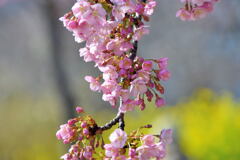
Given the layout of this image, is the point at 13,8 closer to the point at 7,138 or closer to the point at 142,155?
the point at 7,138

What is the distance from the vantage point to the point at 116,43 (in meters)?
1.65

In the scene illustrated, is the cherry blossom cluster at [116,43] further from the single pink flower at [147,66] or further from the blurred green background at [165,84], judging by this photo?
the blurred green background at [165,84]

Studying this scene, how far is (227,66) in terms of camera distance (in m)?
11.6

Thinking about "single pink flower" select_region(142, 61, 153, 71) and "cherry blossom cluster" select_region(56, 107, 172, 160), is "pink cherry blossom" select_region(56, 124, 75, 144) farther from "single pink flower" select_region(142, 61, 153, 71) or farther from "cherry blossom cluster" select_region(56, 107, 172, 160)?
"single pink flower" select_region(142, 61, 153, 71)

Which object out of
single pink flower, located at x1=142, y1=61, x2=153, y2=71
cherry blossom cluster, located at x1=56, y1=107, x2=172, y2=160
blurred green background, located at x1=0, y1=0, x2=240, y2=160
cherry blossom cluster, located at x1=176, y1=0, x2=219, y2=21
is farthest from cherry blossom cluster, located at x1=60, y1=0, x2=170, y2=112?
blurred green background, located at x1=0, y1=0, x2=240, y2=160

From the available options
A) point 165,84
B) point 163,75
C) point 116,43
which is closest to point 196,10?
point 163,75

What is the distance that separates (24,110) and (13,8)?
4465 mm

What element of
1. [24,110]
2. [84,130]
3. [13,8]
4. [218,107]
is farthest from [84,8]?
[13,8]

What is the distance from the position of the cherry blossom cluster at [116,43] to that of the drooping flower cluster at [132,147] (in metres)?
0.10

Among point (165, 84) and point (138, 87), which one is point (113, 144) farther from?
point (165, 84)

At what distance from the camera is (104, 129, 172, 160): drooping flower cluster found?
5.34 feet

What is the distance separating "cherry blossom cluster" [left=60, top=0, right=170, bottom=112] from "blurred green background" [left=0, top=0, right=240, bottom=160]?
295cm

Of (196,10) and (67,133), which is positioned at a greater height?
(196,10)

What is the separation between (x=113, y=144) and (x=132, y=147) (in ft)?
0.27
